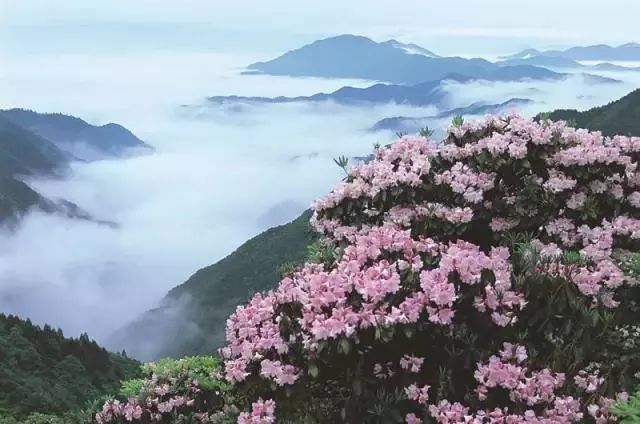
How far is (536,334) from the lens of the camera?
16.8 feet

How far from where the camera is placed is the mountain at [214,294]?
85438 millimetres

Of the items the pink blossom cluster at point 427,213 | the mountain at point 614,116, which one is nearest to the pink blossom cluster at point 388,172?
the pink blossom cluster at point 427,213

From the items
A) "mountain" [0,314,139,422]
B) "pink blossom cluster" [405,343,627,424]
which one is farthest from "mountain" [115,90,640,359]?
→ "pink blossom cluster" [405,343,627,424]

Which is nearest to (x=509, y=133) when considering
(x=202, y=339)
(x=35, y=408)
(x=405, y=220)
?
(x=405, y=220)

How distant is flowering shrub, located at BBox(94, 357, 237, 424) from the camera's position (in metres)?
6.14

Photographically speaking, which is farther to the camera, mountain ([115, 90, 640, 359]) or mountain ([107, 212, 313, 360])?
mountain ([107, 212, 313, 360])

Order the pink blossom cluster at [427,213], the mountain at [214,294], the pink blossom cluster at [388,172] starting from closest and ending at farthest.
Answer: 1. the pink blossom cluster at [427,213]
2. the pink blossom cluster at [388,172]
3. the mountain at [214,294]

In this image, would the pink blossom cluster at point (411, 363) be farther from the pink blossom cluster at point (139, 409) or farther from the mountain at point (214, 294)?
the mountain at point (214, 294)

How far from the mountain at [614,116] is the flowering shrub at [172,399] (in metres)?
72.3

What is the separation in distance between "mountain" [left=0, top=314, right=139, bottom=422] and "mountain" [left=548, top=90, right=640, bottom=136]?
47650 millimetres

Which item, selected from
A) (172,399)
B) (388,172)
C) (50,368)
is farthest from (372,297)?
(50,368)

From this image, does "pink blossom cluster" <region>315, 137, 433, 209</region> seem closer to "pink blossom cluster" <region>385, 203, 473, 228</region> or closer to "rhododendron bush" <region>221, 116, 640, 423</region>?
"pink blossom cluster" <region>385, 203, 473, 228</region>

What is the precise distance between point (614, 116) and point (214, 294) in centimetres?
5147

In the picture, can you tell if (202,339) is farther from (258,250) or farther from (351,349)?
(351,349)
